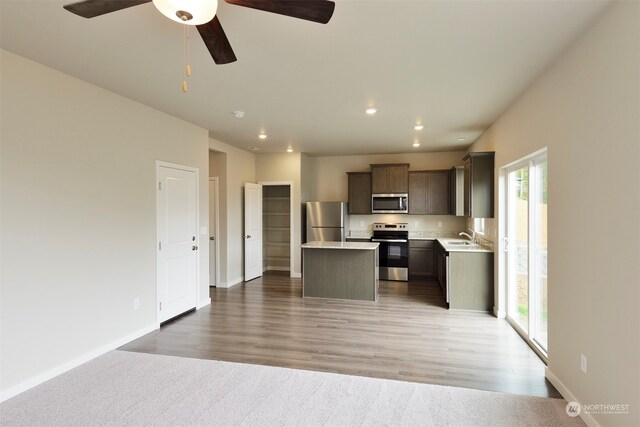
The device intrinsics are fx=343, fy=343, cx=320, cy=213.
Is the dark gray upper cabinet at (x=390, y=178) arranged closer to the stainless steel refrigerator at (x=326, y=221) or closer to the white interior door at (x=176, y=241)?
the stainless steel refrigerator at (x=326, y=221)

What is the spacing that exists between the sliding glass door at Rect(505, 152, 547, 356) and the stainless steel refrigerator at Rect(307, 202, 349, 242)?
3356 mm

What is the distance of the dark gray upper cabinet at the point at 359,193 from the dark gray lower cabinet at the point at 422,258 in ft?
3.97

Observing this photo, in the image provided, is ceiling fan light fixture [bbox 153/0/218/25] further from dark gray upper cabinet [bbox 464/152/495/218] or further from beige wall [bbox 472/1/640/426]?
dark gray upper cabinet [bbox 464/152/495/218]

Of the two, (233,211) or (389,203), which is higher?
(389,203)

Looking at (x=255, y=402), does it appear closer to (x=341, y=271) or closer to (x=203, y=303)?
(x=203, y=303)

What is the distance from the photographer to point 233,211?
656 cm

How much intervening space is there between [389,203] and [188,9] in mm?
6066

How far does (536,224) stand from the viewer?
3455mm

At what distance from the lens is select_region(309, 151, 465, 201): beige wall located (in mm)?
7410

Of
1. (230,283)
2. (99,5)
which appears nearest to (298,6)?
(99,5)

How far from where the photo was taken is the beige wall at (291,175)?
7.27m

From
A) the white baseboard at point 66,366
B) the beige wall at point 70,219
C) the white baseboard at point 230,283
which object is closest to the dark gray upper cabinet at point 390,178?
the white baseboard at point 230,283

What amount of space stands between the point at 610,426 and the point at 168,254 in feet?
14.7

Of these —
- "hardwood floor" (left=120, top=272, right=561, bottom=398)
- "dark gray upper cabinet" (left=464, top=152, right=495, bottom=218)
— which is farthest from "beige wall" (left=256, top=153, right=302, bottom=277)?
"dark gray upper cabinet" (left=464, top=152, right=495, bottom=218)
